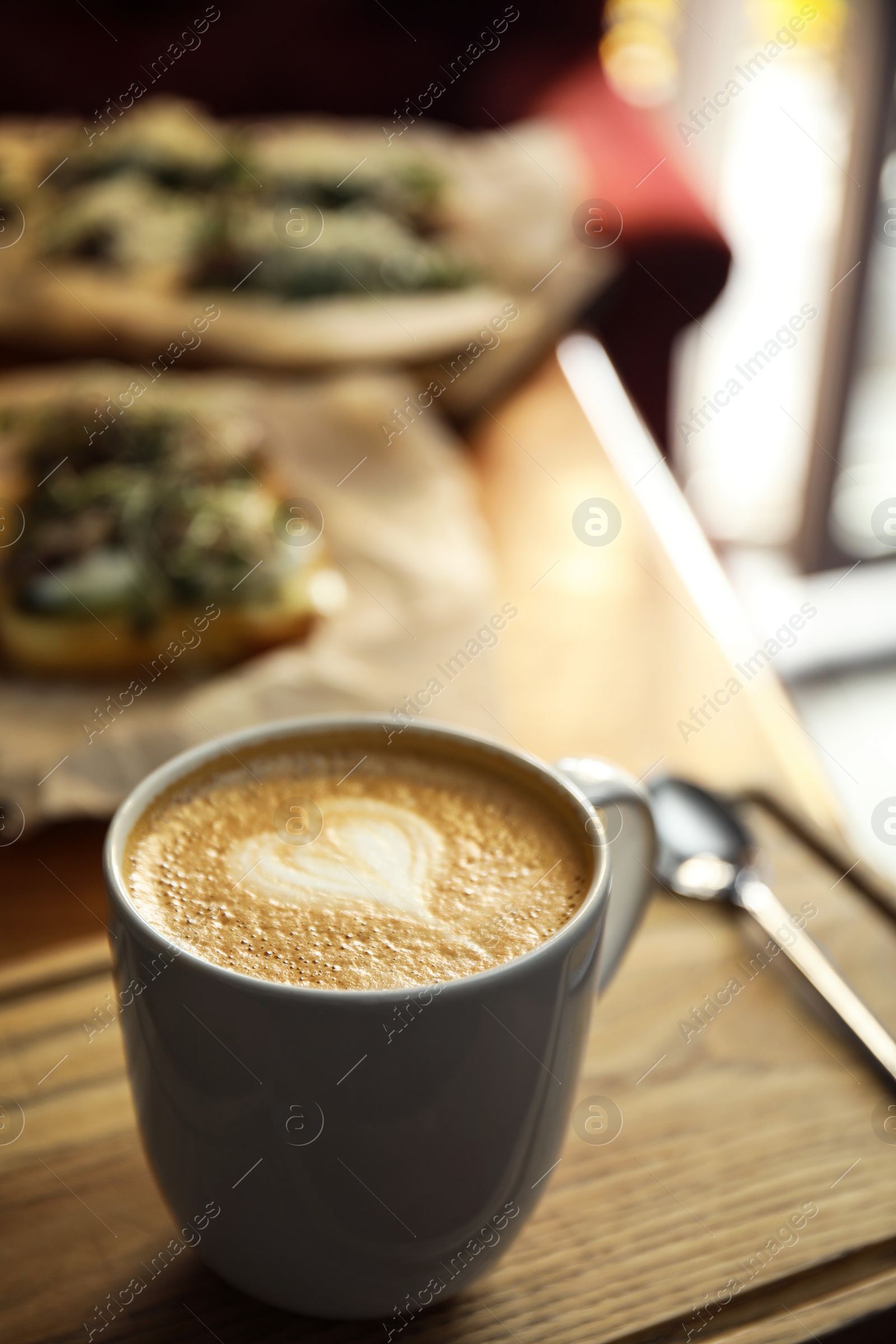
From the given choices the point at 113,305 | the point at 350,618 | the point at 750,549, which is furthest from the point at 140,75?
the point at 350,618

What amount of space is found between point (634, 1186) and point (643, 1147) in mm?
21

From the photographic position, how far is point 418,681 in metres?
0.91

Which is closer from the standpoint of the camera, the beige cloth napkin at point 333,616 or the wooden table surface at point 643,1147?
the wooden table surface at point 643,1147

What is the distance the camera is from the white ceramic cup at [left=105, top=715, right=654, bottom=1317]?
14.4 inches

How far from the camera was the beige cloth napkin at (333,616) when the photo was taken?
2.65 ft

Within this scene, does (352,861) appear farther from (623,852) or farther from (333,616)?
(333,616)

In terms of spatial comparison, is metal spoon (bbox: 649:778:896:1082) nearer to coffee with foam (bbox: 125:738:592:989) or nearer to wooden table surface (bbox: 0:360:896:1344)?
wooden table surface (bbox: 0:360:896:1344)

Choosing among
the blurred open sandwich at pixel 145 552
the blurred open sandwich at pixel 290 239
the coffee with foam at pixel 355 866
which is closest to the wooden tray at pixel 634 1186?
the coffee with foam at pixel 355 866

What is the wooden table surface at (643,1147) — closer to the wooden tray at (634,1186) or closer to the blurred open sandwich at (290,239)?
the wooden tray at (634,1186)

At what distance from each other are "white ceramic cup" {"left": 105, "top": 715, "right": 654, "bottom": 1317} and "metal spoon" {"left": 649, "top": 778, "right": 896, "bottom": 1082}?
21cm

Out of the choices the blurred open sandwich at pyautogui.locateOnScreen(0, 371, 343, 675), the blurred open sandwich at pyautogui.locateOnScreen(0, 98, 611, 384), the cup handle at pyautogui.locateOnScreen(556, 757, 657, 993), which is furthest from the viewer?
the blurred open sandwich at pyautogui.locateOnScreen(0, 98, 611, 384)

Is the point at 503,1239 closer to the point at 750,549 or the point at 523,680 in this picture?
the point at 523,680

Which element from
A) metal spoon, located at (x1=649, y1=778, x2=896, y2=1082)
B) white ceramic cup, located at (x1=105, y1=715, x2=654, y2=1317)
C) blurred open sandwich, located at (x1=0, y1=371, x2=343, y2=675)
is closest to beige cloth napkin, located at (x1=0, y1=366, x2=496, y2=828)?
blurred open sandwich, located at (x1=0, y1=371, x2=343, y2=675)

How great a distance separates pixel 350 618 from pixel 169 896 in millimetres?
591
